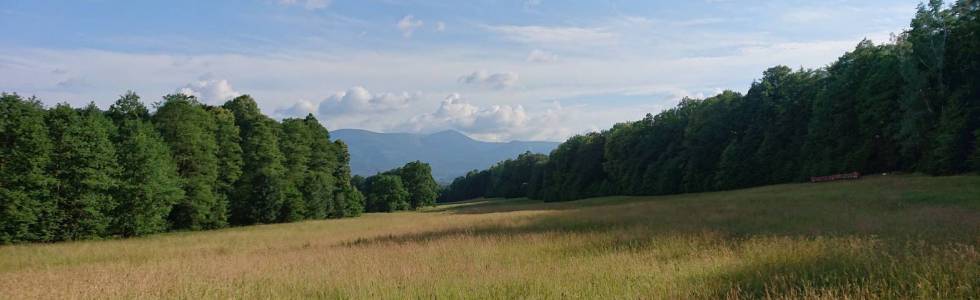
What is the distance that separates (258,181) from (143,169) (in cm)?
1731

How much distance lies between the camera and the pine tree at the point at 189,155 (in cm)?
4262

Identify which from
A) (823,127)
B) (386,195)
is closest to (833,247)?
(823,127)

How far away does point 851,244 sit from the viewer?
438 inches

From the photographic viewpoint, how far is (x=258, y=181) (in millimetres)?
53094

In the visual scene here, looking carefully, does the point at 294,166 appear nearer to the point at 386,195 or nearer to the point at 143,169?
the point at 143,169

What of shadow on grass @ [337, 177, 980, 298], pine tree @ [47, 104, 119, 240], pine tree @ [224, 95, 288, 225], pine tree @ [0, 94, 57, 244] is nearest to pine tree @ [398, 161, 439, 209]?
pine tree @ [224, 95, 288, 225]

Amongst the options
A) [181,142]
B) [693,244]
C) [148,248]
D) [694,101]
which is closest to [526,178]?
[694,101]

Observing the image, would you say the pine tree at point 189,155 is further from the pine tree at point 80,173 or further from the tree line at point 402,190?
the tree line at point 402,190

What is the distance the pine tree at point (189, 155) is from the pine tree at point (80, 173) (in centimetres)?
802

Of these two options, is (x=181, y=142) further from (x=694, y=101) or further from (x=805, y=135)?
(x=694, y=101)

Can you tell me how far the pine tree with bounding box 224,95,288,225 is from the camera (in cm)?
5238

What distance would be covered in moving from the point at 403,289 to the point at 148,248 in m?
21.7

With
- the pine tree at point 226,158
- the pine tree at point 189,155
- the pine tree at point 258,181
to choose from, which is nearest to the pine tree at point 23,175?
the pine tree at point 189,155

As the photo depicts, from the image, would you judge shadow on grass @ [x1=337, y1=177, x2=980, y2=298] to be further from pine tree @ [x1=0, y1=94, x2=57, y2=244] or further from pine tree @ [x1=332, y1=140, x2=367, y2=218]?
pine tree @ [x1=332, y1=140, x2=367, y2=218]
